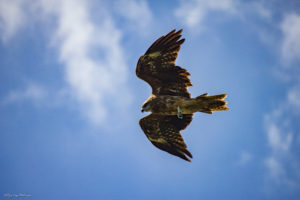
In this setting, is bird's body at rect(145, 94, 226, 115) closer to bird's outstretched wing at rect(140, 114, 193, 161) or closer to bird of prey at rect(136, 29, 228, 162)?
bird of prey at rect(136, 29, 228, 162)

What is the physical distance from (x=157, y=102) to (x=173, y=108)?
514mm

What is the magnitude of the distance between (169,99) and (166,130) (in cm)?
127

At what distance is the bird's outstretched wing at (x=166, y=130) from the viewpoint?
344 inches

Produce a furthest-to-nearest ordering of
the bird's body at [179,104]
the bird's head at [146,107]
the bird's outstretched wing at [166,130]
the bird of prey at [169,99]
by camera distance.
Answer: the bird's outstretched wing at [166,130] → the bird's head at [146,107] → the bird of prey at [169,99] → the bird's body at [179,104]

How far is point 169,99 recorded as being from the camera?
8.18 m

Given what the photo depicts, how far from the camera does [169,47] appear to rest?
8.05 m

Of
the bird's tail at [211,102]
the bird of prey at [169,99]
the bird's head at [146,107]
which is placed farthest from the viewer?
the bird's head at [146,107]

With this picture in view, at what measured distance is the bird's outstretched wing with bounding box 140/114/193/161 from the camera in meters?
8.75

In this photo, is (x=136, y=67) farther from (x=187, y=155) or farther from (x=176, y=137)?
(x=187, y=155)

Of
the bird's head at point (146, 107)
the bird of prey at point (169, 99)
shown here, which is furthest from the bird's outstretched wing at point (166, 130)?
the bird's head at point (146, 107)

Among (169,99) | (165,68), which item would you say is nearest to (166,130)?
(169,99)

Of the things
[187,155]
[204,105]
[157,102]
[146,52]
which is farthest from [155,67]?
[187,155]

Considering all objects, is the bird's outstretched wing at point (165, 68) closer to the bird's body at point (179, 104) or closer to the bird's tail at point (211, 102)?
the bird's body at point (179, 104)

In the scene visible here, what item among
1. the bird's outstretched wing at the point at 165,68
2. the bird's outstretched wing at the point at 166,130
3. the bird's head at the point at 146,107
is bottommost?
the bird's outstretched wing at the point at 166,130
